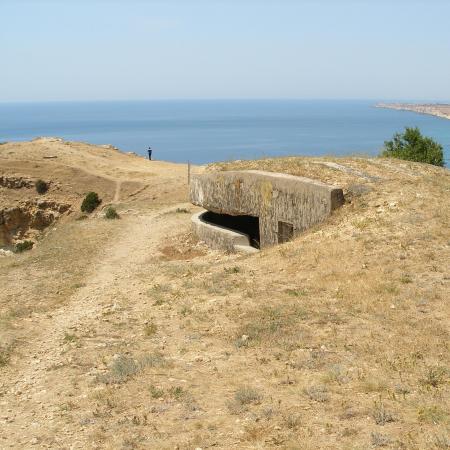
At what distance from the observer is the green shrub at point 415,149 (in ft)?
93.3

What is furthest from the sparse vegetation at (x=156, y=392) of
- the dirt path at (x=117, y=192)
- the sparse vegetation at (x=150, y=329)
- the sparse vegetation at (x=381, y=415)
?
the dirt path at (x=117, y=192)

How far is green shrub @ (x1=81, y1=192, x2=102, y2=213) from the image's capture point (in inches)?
1320

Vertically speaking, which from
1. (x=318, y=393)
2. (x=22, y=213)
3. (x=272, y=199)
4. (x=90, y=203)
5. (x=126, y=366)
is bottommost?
(x=22, y=213)

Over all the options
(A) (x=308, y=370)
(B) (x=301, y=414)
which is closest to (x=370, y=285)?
(A) (x=308, y=370)

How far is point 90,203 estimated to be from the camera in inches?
1321

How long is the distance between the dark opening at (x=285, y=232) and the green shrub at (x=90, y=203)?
19940 millimetres

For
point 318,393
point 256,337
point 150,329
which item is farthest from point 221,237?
point 318,393

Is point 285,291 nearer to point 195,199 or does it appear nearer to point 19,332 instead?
point 19,332

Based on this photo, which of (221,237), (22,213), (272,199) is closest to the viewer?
(272,199)

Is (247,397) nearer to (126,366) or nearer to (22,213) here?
(126,366)

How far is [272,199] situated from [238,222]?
390 cm

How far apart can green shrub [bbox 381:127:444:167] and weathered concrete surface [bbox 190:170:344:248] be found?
12970 mm

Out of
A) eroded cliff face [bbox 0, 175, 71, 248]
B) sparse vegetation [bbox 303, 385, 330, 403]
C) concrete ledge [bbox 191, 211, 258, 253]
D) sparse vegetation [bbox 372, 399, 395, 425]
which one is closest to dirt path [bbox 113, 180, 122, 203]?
eroded cliff face [bbox 0, 175, 71, 248]

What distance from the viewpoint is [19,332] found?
10.9 metres
